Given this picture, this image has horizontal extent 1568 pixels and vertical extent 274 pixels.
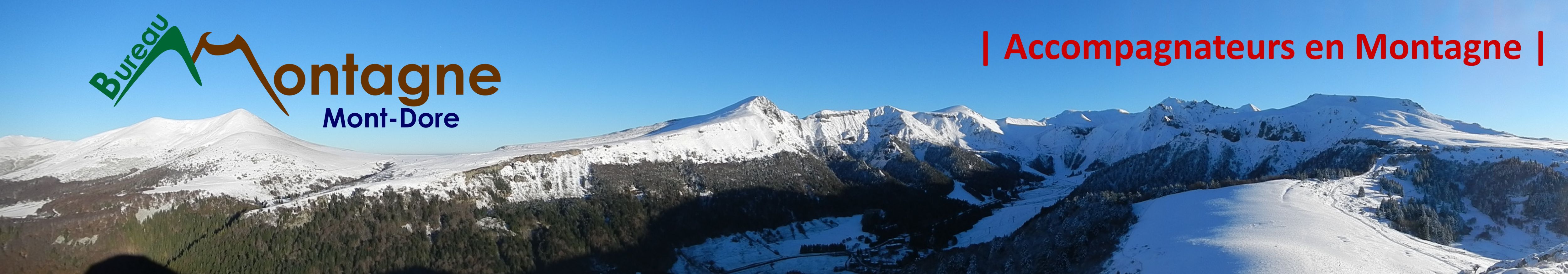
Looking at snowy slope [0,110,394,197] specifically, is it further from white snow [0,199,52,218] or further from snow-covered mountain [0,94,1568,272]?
white snow [0,199,52,218]

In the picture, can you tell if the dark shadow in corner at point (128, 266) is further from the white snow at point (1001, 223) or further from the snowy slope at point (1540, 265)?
the snowy slope at point (1540, 265)

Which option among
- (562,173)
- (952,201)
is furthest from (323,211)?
(952,201)

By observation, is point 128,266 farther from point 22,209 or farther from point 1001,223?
point 1001,223

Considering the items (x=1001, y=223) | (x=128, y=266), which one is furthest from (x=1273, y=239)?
(x=1001, y=223)

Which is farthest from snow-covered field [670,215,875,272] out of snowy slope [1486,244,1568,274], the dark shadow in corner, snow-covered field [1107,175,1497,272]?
snowy slope [1486,244,1568,274]

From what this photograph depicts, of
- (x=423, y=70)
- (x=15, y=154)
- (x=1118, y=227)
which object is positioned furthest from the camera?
(x=15, y=154)

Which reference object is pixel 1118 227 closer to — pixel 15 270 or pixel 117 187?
pixel 15 270
